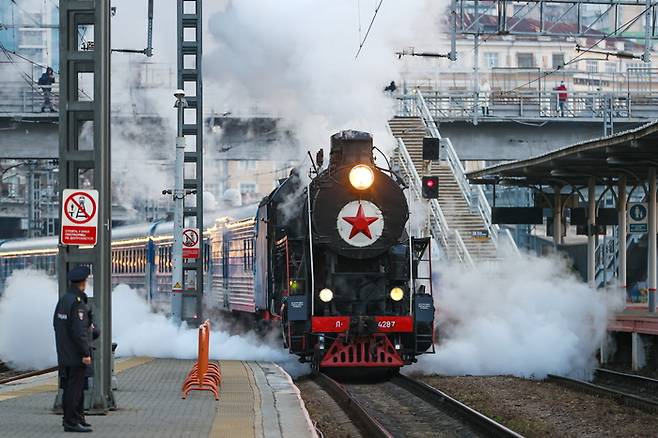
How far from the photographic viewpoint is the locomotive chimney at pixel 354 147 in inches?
739

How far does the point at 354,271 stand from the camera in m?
19.1

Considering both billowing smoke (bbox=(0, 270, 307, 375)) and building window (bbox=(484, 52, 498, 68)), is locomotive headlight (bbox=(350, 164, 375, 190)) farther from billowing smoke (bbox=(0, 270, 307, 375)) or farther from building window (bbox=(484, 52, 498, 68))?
building window (bbox=(484, 52, 498, 68))

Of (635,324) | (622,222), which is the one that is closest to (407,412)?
(635,324)

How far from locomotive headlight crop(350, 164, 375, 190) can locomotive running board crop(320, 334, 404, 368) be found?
2283 mm

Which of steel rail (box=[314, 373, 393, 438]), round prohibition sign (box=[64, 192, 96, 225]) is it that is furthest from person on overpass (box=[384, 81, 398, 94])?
round prohibition sign (box=[64, 192, 96, 225])

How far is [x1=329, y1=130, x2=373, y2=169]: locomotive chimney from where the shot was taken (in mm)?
18781

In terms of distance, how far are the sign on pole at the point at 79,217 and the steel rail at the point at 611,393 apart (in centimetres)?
795

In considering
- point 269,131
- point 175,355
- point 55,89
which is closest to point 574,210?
point 269,131

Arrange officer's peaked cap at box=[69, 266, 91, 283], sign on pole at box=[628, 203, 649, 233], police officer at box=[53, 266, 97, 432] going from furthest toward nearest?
sign on pole at box=[628, 203, 649, 233], officer's peaked cap at box=[69, 266, 91, 283], police officer at box=[53, 266, 97, 432]

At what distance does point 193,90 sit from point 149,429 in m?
21.5

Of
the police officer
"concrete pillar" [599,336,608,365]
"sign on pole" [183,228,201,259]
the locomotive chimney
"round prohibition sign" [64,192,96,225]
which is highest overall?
the locomotive chimney

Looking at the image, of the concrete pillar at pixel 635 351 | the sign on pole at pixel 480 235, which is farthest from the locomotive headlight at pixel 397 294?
the sign on pole at pixel 480 235

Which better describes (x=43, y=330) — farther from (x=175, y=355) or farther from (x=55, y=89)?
(x=55, y=89)

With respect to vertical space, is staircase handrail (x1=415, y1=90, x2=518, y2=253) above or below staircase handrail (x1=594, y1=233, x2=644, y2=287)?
above
